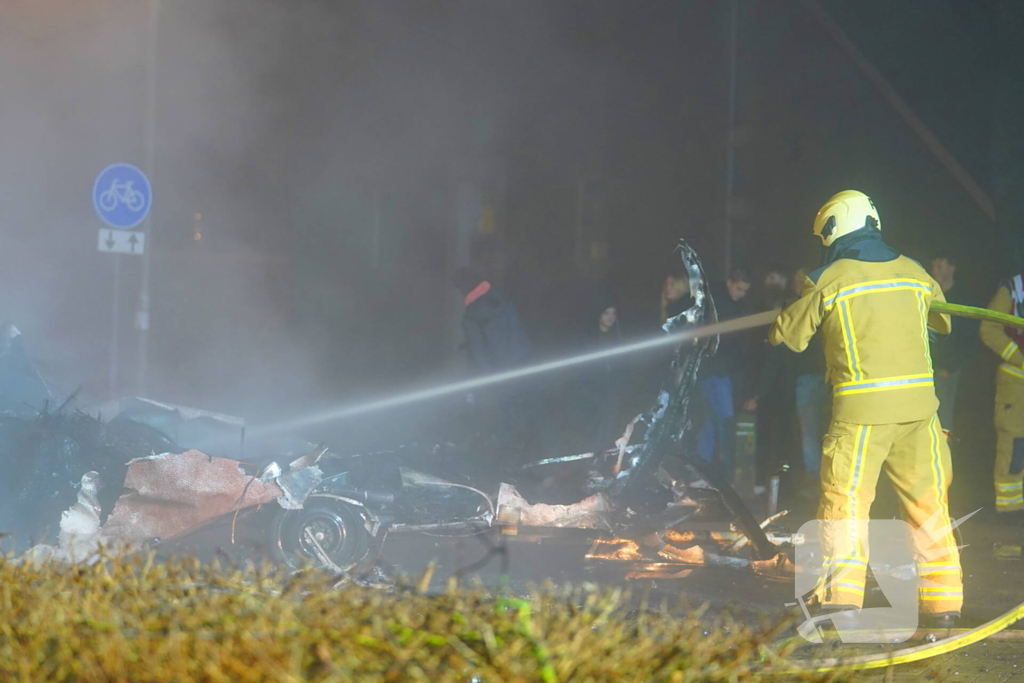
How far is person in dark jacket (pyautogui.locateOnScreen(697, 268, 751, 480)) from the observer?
6383mm

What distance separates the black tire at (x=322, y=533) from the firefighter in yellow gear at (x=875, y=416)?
68.4 inches

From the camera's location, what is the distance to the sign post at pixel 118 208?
5.57 meters

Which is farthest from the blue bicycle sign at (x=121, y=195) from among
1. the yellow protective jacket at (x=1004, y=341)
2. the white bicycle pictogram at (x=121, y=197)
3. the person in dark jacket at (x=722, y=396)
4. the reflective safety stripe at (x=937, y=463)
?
the yellow protective jacket at (x=1004, y=341)

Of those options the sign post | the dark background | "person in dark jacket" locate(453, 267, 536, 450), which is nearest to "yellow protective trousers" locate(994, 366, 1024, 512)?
the dark background

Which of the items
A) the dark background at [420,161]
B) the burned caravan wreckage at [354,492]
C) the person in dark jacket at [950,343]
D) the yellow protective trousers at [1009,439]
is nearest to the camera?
the burned caravan wreckage at [354,492]

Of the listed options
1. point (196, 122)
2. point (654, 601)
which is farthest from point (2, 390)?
point (654, 601)

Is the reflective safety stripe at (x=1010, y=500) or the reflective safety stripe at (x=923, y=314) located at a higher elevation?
the reflective safety stripe at (x=923, y=314)

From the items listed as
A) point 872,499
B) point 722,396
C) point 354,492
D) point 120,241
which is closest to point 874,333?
point 872,499

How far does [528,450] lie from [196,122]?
2600mm

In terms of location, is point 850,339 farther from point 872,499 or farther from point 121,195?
point 121,195

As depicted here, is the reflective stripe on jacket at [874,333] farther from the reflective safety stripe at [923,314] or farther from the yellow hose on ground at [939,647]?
the yellow hose on ground at [939,647]

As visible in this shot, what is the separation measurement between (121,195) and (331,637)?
5077mm

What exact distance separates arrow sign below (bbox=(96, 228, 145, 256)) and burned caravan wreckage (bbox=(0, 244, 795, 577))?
2.05 m

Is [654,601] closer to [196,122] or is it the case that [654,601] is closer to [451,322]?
[196,122]
